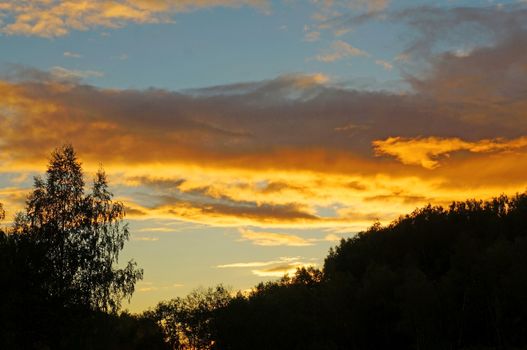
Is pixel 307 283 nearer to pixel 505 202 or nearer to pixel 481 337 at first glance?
pixel 505 202

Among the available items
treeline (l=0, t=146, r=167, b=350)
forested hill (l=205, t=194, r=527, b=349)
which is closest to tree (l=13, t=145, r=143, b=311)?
treeline (l=0, t=146, r=167, b=350)

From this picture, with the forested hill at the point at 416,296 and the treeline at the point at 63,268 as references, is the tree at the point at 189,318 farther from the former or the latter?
the treeline at the point at 63,268

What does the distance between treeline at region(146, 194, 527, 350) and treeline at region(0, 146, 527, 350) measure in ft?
0.60

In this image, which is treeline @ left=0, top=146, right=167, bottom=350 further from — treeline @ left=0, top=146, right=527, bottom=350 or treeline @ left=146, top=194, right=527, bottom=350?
treeline @ left=146, top=194, right=527, bottom=350

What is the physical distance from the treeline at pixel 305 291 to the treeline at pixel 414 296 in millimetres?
181

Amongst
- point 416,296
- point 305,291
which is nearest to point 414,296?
point 416,296

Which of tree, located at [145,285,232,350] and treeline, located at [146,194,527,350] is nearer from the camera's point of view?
treeline, located at [146,194,527,350]

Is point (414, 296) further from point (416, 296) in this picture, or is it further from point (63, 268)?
point (63, 268)

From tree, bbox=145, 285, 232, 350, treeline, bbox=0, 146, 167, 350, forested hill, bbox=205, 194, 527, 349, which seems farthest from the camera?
tree, bbox=145, 285, 232, 350

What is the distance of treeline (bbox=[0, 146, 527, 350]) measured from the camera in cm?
5475

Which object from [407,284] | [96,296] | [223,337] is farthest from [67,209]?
[223,337]

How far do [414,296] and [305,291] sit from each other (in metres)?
34.3

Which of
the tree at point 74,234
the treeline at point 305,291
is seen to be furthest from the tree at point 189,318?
the tree at point 74,234

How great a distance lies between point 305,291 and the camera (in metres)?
116
